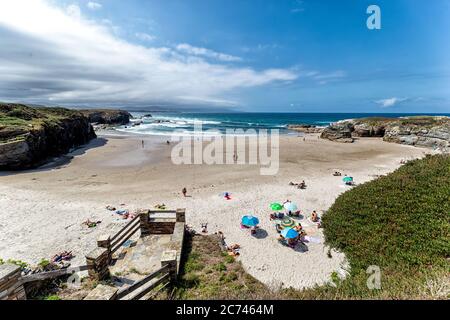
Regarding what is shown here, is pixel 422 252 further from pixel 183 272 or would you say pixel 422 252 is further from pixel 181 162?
pixel 181 162

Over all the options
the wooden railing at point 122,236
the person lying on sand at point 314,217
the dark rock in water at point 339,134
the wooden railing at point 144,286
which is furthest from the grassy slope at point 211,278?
the dark rock in water at point 339,134

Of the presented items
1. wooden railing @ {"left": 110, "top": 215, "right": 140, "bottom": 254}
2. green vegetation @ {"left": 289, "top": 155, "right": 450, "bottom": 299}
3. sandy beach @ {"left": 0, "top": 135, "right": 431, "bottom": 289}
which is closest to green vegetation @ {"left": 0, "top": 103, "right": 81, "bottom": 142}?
sandy beach @ {"left": 0, "top": 135, "right": 431, "bottom": 289}

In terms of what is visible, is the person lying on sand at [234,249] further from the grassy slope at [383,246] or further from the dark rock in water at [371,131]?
the dark rock in water at [371,131]

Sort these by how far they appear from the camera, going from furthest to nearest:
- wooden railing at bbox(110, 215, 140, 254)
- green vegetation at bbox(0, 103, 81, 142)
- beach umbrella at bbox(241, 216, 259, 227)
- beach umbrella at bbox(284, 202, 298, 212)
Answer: green vegetation at bbox(0, 103, 81, 142)
beach umbrella at bbox(284, 202, 298, 212)
beach umbrella at bbox(241, 216, 259, 227)
wooden railing at bbox(110, 215, 140, 254)

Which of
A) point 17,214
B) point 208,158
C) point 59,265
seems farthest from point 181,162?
point 59,265

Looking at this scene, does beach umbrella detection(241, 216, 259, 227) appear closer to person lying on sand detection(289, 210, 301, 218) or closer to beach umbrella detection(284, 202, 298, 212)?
beach umbrella detection(284, 202, 298, 212)

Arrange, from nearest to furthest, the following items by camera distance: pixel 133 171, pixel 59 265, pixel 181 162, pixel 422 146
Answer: pixel 59 265, pixel 133 171, pixel 181 162, pixel 422 146
